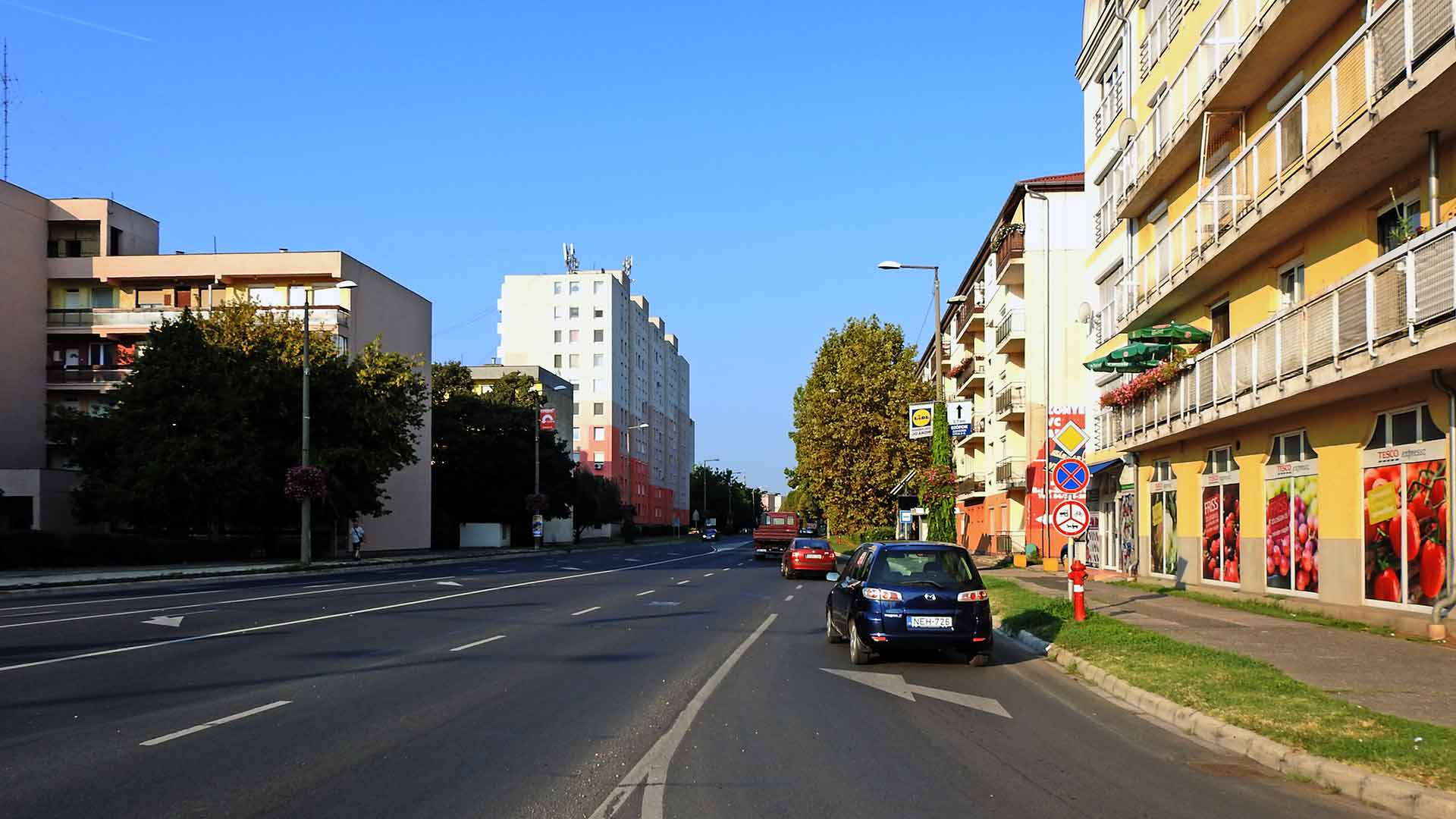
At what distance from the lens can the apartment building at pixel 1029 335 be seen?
47844 mm

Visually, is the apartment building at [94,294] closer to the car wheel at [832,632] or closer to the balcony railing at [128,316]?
the balcony railing at [128,316]

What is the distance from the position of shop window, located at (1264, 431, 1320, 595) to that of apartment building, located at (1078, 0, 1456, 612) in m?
0.05

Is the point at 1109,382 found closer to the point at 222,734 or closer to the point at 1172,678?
the point at 1172,678

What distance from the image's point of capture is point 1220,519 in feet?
82.7

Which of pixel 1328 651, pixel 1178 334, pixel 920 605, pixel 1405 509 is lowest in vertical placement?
pixel 1328 651

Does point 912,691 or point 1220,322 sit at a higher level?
point 1220,322

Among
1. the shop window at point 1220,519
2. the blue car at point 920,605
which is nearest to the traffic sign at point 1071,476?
the blue car at point 920,605

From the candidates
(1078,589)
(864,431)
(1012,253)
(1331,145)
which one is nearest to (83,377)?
(864,431)

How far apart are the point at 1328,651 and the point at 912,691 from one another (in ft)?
19.0

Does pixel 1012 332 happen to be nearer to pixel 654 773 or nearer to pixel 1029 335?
pixel 1029 335

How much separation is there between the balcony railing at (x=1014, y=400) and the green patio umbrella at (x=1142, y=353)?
22.5 meters

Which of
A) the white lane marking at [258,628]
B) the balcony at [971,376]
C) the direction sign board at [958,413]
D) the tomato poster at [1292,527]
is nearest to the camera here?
the white lane marking at [258,628]

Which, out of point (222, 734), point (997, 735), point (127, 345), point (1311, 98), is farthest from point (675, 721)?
point (127, 345)

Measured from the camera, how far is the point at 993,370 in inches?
2335
